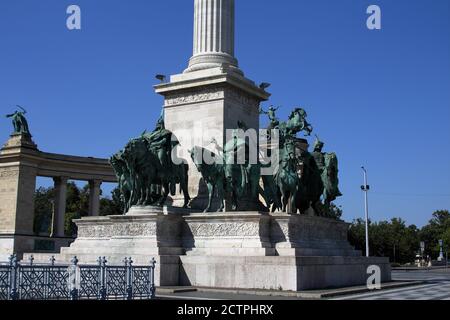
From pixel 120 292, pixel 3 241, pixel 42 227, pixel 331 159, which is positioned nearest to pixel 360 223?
pixel 42 227

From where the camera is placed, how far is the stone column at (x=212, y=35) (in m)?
28.9

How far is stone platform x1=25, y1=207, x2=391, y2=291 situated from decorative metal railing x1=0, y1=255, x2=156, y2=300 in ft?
17.4

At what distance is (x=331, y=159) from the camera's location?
27.6m

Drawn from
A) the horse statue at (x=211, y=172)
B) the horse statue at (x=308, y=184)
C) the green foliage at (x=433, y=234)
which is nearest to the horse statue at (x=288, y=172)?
the horse statue at (x=308, y=184)

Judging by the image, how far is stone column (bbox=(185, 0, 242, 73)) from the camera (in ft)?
94.8

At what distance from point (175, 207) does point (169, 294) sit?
651cm

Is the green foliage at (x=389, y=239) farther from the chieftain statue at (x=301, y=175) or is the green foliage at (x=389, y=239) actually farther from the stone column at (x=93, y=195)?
the chieftain statue at (x=301, y=175)

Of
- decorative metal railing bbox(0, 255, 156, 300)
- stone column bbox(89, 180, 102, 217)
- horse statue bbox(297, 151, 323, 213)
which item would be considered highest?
stone column bbox(89, 180, 102, 217)

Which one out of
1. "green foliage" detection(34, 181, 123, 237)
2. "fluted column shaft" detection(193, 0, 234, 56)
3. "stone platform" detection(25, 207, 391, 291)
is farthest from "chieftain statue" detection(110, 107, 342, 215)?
"green foliage" detection(34, 181, 123, 237)

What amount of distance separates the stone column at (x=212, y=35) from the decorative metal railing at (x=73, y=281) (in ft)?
46.6

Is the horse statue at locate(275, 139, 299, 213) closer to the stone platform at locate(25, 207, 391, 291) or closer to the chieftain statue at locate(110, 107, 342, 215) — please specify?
the chieftain statue at locate(110, 107, 342, 215)

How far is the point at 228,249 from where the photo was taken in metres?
22.9

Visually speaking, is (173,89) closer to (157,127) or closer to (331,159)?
(157,127)

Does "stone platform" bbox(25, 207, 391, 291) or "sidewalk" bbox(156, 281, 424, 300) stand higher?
"stone platform" bbox(25, 207, 391, 291)
